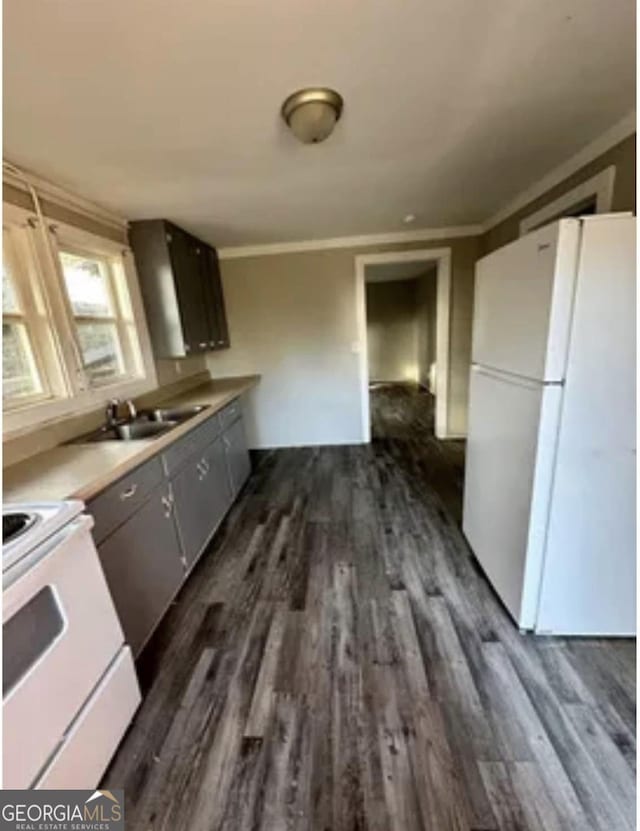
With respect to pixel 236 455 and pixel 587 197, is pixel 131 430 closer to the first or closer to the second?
pixel 236 455

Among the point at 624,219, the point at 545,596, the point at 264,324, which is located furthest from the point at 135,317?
the point at 545,596

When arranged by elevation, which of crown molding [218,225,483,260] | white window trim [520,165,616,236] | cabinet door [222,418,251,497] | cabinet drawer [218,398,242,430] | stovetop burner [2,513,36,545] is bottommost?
cabinet door [222,418,251,497]

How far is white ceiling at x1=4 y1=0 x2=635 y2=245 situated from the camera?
112 cm

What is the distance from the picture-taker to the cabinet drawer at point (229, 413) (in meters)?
3.10

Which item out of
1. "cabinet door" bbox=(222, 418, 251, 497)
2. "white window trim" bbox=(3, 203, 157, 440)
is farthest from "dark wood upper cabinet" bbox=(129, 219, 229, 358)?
"cabinet door" bbox=(222, 418, 251, 497)

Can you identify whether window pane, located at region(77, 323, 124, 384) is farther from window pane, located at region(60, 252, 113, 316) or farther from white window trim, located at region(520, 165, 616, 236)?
white window trim, located at region(520, 165, 616, 236)

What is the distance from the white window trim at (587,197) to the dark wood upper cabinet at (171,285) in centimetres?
277

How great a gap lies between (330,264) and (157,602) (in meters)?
3.50

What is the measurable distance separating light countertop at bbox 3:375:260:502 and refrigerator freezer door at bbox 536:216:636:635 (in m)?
1.83

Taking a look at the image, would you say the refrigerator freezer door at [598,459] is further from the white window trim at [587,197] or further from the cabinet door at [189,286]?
the cabinet door at [189,286]

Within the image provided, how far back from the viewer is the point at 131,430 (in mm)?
2490

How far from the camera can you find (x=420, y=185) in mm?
2574

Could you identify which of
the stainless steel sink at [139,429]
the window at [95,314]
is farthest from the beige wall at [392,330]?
the stainless steel sink at [139,429]

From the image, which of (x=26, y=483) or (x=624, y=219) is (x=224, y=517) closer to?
(x=26, y=483)
